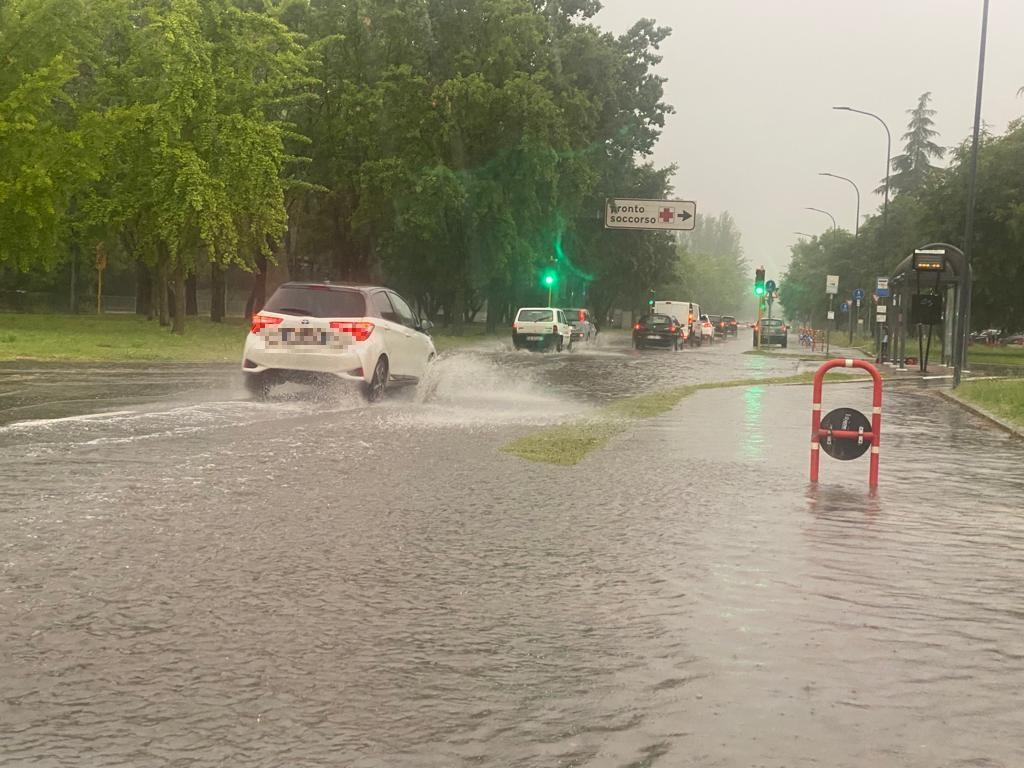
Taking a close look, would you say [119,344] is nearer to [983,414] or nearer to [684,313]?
[983,414]

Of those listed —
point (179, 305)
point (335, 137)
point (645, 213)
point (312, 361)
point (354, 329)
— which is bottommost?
point (312, 361)

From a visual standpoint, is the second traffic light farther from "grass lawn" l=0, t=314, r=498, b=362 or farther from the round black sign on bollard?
the round black sign on bollard

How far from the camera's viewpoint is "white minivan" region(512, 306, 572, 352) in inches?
1816

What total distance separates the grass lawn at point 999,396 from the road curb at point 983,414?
104 mm

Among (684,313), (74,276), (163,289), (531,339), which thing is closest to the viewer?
(163,289)

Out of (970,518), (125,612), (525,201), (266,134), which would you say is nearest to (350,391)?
(970,518)

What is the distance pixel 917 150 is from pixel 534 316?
8091 centimetres

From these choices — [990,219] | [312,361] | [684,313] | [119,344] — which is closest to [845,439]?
[312,361]

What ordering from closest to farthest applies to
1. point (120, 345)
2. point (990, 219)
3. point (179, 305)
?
point (120, 345) → point (179, 305) → point (990, 219)

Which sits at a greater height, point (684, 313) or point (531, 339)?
point (684, 313)

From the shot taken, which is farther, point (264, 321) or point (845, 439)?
point (264, 321)

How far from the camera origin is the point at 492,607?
6551 mm

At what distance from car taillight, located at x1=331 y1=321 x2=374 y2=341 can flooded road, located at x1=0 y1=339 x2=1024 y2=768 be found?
4539mm

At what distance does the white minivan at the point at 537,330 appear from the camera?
46.1m
